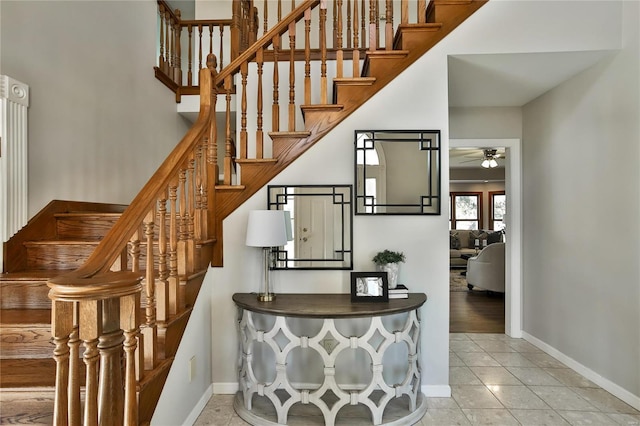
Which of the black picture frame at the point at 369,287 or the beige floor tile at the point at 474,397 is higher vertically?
the black picture frame at the point at 369,287

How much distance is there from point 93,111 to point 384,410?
3.18 m

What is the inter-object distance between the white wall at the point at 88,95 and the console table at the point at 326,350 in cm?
163

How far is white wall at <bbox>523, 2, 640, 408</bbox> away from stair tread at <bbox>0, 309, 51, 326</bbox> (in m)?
3.51

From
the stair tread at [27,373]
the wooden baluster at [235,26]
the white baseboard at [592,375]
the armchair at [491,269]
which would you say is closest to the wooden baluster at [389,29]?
the wooden baluster at [235,26]

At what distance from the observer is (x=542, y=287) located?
3281mm

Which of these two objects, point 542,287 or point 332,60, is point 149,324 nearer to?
point 332,60

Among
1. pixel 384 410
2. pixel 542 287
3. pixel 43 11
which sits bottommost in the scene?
pixel 384 410

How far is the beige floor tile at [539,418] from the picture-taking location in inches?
82.4

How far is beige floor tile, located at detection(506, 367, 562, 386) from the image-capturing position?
2.61 m

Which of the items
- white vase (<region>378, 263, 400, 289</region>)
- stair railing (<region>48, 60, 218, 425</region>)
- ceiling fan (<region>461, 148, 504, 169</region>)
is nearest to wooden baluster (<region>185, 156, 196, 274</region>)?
stair railing (<region>48, 60, 218, 425</region>)

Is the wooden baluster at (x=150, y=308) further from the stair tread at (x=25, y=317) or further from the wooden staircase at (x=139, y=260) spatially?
the stair tread at (x=25, y=317)

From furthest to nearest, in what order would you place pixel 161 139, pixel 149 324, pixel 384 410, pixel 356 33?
pixel 161 139 < pixel 356 33 < pixel 384 410 < pixel 149 324

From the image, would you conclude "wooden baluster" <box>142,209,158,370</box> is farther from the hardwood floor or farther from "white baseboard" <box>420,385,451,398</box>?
the hardwood floor

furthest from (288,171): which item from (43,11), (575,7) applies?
(575,7)
